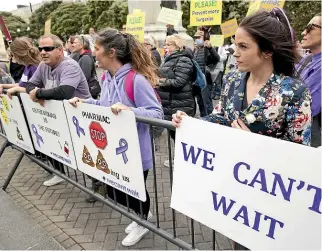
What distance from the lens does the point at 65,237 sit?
2.90 metres

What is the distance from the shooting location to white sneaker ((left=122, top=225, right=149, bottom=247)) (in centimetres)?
274

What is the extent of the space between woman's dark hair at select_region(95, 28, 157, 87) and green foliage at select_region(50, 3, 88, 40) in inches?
1809

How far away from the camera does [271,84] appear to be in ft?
5.68

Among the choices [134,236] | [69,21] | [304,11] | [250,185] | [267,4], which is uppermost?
[267,4]

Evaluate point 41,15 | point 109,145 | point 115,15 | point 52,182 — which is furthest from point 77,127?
point 41,15

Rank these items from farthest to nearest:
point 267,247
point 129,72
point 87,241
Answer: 1. point 87,241
2. point 129,72
3. point 267,247

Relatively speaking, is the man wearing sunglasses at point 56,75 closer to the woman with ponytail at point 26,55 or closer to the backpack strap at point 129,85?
the woman with ponytail at point 26,55

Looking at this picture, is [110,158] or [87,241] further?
[87,241]

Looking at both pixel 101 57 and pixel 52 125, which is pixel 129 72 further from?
pixel 52 125

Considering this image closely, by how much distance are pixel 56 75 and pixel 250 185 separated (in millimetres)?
2489

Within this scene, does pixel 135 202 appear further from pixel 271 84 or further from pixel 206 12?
pixel 206 12

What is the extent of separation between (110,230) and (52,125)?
3.86ft

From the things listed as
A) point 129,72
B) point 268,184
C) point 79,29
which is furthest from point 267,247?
point 79,29

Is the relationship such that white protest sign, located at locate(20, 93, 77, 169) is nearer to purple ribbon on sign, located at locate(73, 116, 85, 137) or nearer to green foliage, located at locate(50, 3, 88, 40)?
purple ribbon on sign, located at locate(73, 116, 85, 137)
